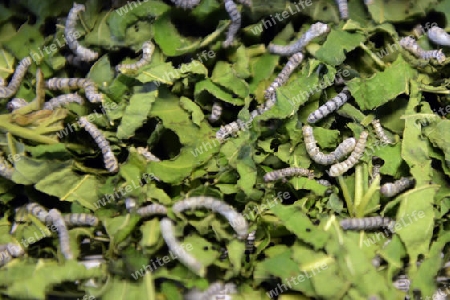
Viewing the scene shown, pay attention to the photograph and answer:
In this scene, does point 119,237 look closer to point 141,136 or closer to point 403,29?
point 141,136

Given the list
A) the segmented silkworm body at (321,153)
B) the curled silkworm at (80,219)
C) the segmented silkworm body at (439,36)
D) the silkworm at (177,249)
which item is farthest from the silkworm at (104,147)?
the segmented silkworm body at (439,36)

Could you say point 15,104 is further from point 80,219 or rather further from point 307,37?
point 307,37

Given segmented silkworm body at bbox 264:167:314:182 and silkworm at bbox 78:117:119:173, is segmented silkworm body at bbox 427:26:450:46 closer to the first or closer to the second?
segmented silkworm body at bbox 264:167:314:182

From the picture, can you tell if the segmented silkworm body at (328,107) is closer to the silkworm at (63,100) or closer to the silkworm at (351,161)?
the silkworm at (351,161)

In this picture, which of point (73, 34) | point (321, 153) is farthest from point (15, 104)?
point (321, 153)

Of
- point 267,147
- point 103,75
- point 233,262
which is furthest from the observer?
point 103,75

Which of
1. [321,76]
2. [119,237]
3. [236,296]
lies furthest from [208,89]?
[236,296]
